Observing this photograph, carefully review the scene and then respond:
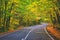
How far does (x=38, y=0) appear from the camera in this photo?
48.5 metres

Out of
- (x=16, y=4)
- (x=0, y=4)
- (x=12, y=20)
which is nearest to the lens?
(x=0, y=4)

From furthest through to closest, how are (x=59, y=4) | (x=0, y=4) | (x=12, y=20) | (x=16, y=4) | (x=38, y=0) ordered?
1. (x=12, y=20)
2. (x=16, y=4)
3. (x=38, y=0)
4. (x=0, y=4)
5. (x=59, y=4)

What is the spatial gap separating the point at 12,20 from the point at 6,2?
12.4 meters

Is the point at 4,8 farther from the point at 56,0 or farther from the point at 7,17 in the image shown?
the point at 56,0

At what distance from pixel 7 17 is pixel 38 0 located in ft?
27.3

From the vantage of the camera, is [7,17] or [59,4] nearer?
[59,4]

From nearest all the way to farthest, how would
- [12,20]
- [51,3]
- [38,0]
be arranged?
[51,3]
[38,0]
[12,20]

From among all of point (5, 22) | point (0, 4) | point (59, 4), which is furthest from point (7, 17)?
point (59, 4)

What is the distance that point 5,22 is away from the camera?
51.3 metres

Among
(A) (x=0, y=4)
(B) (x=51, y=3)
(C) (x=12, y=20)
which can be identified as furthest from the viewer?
(C) (x=12, y=20)

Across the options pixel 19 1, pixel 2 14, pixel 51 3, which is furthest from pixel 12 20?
pixel 51 3

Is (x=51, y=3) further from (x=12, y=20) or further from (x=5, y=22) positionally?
(x=12, y=20)

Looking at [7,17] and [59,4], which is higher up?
[59,4]

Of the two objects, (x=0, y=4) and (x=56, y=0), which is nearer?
(x=56, y=0)
